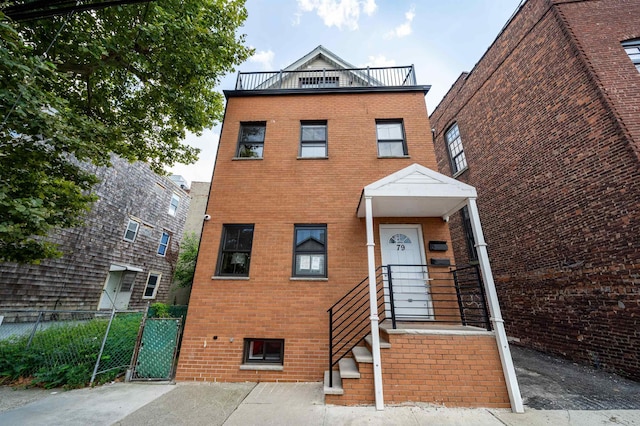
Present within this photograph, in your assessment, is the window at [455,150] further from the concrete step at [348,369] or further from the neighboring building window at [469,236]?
the concrete step at [348,369]

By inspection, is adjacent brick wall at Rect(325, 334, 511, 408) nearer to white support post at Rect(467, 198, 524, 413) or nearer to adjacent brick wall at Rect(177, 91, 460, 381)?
white support post at Rect(467, 198, 524, 413)

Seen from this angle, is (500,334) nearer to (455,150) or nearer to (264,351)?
(264,351)

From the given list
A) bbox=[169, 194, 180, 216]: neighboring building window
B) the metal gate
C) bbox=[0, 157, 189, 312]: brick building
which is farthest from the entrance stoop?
bbox=[169, 194, 180, 216]: neighboring building window

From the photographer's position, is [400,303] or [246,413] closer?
[246,413]

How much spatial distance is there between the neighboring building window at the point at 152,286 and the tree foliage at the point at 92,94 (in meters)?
8.71

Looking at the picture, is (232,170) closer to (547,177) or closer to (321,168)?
(321,168)

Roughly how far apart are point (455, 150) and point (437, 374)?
418 inches

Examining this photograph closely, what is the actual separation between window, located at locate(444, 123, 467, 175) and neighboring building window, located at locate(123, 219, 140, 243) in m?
17.1

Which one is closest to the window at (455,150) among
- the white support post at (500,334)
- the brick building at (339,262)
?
the brick building at (339,262)

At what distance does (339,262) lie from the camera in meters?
5.63

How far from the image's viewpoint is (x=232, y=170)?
21.8ft

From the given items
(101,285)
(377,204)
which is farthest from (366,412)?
(101,285)

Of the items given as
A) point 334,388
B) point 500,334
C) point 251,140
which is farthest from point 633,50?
point 334,388

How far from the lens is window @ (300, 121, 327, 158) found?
699 cm
